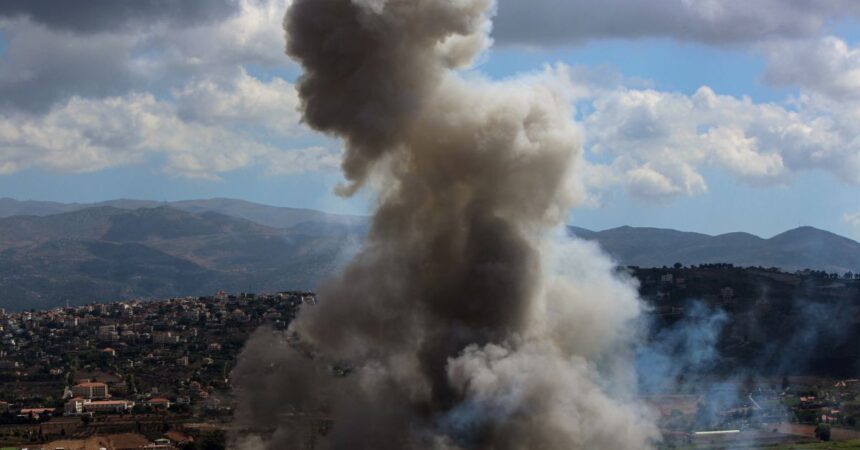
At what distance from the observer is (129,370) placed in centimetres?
11588

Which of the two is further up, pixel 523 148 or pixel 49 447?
pixel 523 148

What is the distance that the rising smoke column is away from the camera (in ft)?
160

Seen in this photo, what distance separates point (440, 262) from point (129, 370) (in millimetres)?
71753

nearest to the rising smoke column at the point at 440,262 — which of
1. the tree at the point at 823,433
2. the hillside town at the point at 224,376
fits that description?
the hillside town at the point at 224,376

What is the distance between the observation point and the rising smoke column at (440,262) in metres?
48.6

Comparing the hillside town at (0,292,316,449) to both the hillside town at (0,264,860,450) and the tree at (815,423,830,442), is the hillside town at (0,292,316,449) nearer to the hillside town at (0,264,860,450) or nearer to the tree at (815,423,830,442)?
the hillside town at (0,264,860,450)

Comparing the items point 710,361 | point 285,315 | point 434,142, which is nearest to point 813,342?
point 710,361

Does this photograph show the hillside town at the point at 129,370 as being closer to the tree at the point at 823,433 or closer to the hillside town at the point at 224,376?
the hillside town at the point at 224,376

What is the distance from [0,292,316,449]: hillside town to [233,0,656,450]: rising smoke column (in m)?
15.2

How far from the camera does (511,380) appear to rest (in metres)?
47.2

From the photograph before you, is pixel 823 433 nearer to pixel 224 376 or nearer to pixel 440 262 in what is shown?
pixel 440 262

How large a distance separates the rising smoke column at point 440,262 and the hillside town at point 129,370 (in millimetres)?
15242

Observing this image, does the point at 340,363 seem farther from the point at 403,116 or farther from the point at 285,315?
the point at 285,315

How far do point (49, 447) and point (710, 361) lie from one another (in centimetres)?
4094
